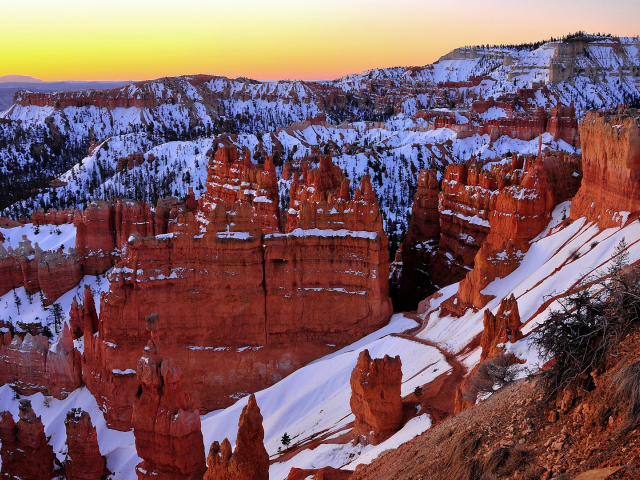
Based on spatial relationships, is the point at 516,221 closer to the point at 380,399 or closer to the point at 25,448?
the point at 380,399

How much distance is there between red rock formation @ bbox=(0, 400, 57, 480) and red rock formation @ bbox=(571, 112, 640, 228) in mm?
24422

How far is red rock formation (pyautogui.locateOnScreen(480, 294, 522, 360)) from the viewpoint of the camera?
16.4 metres

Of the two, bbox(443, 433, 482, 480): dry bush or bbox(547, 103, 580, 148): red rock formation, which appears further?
bbox(547, 103, 580, 148): red rock formation

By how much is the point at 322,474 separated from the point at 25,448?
16664mm

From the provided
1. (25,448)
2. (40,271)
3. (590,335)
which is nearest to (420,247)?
(25,448)

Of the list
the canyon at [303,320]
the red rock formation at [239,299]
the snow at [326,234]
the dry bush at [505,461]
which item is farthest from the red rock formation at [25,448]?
the dry bush at [505,461]

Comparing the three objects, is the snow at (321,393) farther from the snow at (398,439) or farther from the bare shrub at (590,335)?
the bare shrub at (590,335)

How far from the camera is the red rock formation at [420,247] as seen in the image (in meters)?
37.2

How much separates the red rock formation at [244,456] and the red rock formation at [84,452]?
35.9 feet

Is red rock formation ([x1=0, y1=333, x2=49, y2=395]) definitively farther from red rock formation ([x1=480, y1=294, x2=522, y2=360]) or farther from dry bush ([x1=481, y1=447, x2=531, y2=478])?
dry bush ([x1=481, y1=447, x2=531, y2=478])

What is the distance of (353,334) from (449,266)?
929cm

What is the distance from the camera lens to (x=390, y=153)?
95.3 meters

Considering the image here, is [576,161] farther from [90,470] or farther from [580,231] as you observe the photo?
[90,470]

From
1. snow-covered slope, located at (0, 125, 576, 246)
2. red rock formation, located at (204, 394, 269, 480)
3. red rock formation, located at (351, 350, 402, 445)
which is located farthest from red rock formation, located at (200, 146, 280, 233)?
snow-covered slope, located at (0, 125, 576, 246)
